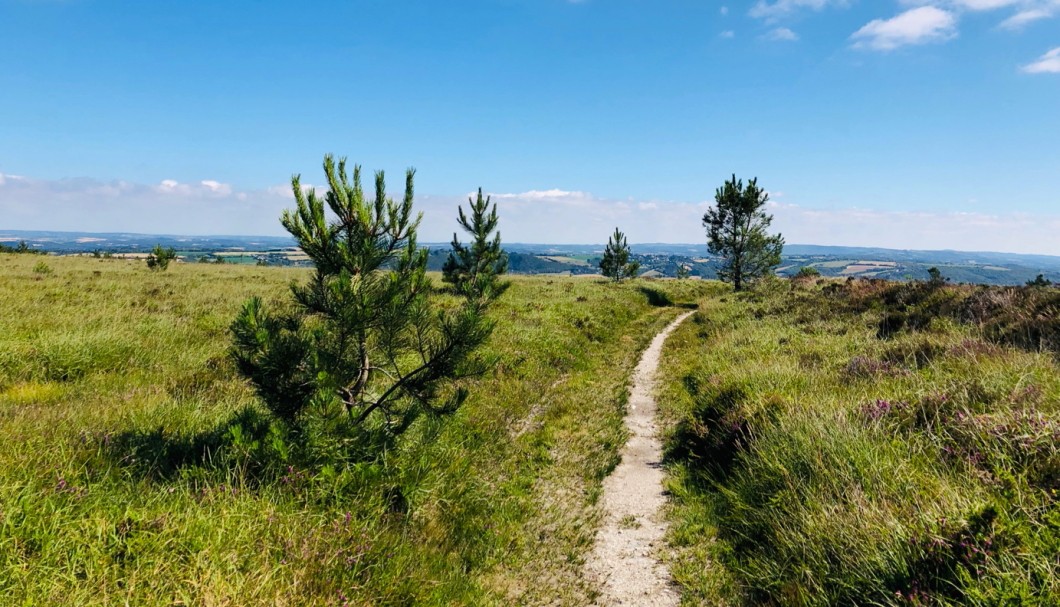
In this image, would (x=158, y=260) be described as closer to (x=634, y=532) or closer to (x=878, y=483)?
(x=634, y=532)

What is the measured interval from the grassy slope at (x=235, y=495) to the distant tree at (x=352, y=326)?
0.54m

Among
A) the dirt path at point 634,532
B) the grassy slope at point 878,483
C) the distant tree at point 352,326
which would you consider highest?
the distant tree at point 352,326

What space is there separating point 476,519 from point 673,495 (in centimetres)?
282

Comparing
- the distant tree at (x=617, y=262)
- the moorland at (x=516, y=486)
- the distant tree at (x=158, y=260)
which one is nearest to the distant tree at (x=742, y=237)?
the distant tree at (x=617, y=262)

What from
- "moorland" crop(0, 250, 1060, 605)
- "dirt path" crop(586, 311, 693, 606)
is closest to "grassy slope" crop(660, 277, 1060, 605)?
"moorland" crop(0, 250, 1060, 605)

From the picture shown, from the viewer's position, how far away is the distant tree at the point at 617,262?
5219 centimetres

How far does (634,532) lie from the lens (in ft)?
18.0

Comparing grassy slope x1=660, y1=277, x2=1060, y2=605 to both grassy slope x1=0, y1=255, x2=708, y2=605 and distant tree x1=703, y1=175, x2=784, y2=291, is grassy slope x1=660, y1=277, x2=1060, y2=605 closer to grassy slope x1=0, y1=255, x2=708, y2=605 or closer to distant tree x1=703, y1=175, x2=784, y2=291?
grassy slope x1=0, y1=255, x2=708, y2=605

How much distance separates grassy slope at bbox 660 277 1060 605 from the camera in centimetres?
340

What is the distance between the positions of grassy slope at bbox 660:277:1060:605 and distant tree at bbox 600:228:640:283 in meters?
43.5

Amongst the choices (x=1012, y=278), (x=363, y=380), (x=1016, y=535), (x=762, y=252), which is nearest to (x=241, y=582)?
(x=363, y=380)

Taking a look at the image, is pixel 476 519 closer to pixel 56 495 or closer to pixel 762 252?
pixel 56 495

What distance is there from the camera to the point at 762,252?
3825 centimetres

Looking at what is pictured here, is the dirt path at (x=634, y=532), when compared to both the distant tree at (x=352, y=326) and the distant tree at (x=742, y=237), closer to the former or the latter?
the distant tree at (x=352, y=326)
